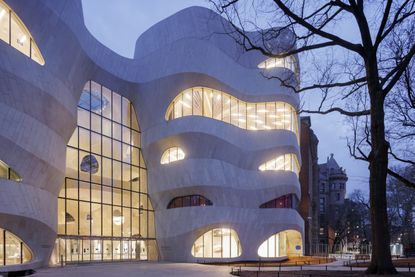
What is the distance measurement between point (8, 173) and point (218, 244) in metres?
22.5

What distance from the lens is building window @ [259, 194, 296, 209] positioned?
4878cm

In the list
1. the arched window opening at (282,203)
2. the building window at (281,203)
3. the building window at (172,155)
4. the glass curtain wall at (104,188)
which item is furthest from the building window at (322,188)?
the glass curtain wall at (104,188)

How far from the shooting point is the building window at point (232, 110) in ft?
153

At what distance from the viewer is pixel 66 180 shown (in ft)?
126

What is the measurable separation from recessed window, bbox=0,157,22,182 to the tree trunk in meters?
21.5

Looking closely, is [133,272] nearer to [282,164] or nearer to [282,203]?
[282,203]

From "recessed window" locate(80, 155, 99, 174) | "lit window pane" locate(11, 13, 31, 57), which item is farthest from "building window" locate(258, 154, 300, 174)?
"lit window pane" locate(11, 13, 31, 57)

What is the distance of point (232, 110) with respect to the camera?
49.2m

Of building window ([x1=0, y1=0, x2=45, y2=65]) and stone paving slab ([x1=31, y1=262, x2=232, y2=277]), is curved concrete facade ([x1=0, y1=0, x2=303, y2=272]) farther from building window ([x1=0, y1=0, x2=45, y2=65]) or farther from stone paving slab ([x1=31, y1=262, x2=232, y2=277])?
stone paving slab ([x1=31, y1=262, x2=232, y2=277])

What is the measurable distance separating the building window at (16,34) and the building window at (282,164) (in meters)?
26.9

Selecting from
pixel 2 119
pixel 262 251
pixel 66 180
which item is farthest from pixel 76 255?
pixel 262 251

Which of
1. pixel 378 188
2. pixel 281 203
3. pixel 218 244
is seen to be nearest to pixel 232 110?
pixel 281 203

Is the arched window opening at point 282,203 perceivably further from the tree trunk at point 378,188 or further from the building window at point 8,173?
the tree trunk at point 378,188

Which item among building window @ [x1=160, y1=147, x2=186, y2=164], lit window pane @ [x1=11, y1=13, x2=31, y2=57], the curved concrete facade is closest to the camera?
lit window pane @ [x1=11, y1=13, x2=31, y2=57]
